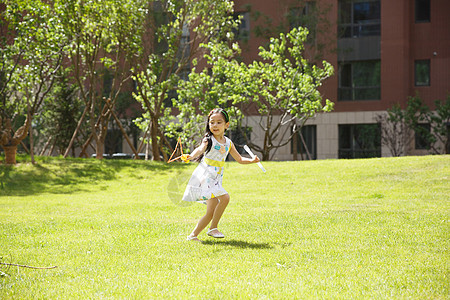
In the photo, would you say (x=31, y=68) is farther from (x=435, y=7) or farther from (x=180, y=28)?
(x=435, y=7)

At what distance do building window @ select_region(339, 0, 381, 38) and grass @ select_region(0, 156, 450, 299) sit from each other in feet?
63.7

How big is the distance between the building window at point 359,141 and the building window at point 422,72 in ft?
12.4

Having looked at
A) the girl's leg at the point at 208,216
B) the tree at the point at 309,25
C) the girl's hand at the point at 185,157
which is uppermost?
the tree at the point at 309,25

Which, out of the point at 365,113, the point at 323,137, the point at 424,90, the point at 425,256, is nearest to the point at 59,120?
the point at 323,137

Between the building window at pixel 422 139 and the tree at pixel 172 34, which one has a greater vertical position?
the tree at pixel 172 34

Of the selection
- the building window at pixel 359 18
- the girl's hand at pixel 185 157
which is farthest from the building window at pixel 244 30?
the girl's hand at pixel 185 157

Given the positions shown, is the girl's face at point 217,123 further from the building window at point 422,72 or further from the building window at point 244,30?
the building window at point 422,72

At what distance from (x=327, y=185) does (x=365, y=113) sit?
18.1 meters

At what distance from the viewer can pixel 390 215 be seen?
31.0ft

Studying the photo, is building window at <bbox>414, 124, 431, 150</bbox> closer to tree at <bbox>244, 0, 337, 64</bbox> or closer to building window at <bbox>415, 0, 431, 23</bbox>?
building window at <bbox>415, 0, 431, 23</bbox>

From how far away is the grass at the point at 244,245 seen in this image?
15.0ft

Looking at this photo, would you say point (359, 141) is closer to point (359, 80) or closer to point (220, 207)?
point (359, 80)

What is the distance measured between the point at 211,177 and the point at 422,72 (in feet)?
94.3

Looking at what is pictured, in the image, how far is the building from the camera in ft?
105
